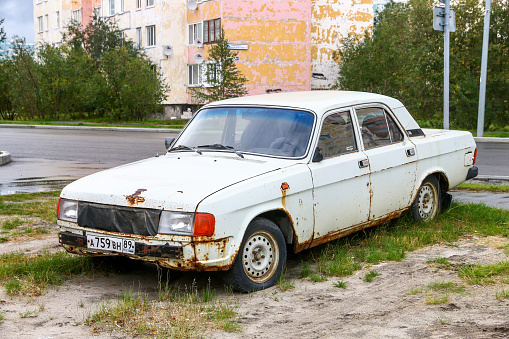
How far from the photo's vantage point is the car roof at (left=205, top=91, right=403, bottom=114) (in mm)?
6871

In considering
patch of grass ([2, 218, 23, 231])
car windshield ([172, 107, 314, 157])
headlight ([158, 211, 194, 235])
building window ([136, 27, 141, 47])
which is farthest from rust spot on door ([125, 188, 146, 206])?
building window ([136, 27, 141, 47])

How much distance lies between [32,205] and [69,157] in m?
9.84

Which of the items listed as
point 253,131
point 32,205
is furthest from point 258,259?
point 32,205

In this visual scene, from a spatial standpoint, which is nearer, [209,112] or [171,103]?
[209,112]

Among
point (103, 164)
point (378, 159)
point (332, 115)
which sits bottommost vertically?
point (103, 164)

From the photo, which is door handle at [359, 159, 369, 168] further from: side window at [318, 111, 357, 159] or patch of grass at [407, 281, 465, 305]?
patch of grass at [407, 281, 465, 305]

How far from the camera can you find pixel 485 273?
6.07 meters

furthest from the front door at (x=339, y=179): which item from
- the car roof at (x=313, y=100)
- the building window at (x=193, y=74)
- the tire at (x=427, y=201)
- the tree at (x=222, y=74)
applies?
the building window at (x=193, y=74)

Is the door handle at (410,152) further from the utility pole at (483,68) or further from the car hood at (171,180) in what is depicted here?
the utility pole at (483,68)

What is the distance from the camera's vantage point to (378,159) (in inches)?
283

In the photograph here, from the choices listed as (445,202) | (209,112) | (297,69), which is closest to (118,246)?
(209,112)

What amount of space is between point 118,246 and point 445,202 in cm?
484

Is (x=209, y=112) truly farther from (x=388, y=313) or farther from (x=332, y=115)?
(x=388, y=313)

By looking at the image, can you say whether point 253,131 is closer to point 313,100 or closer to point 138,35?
point 313,100
